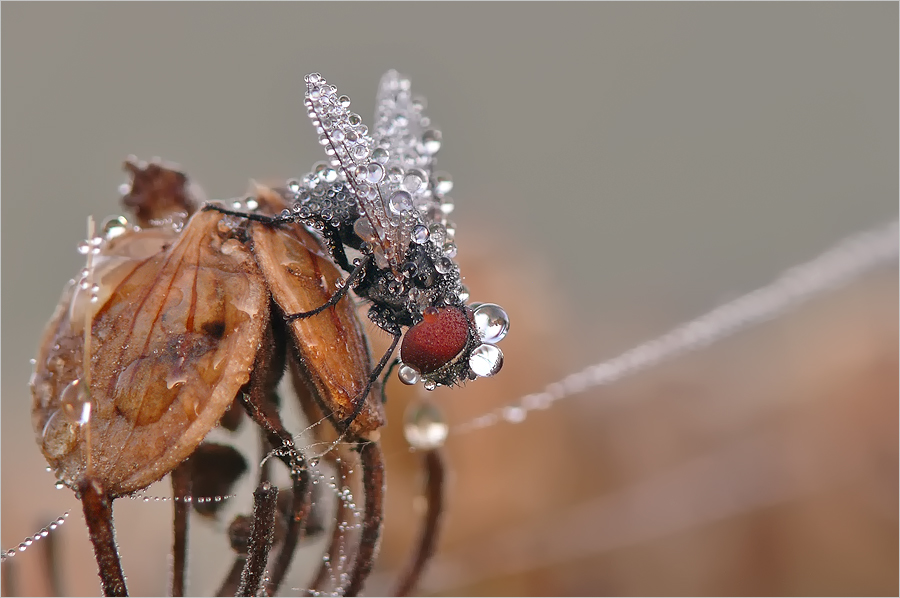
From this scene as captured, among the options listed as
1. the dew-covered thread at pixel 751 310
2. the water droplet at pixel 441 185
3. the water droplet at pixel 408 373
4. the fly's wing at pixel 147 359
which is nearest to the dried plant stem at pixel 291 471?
the fly's wing at pixel 147 359

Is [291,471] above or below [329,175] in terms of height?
below

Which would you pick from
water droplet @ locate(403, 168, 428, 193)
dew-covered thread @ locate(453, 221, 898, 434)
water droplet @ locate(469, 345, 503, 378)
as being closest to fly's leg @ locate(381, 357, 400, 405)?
water droplet @ locate(469, 345, 503, 378)

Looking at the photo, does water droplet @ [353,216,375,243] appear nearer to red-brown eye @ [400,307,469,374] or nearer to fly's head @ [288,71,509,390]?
fly's head @ [288,71,509,390]

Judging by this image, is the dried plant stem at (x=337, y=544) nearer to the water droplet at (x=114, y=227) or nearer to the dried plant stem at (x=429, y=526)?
the dried plant stem at (x=429, y=526)

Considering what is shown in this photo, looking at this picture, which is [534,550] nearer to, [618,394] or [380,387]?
[618,394]

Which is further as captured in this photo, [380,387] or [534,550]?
[534,550]

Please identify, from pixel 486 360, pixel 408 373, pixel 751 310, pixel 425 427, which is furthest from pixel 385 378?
pixel 751 310

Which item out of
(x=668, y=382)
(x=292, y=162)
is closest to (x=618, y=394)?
(x=668, y=382)

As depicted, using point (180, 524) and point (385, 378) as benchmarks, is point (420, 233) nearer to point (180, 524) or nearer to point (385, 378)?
point (385, 378)
